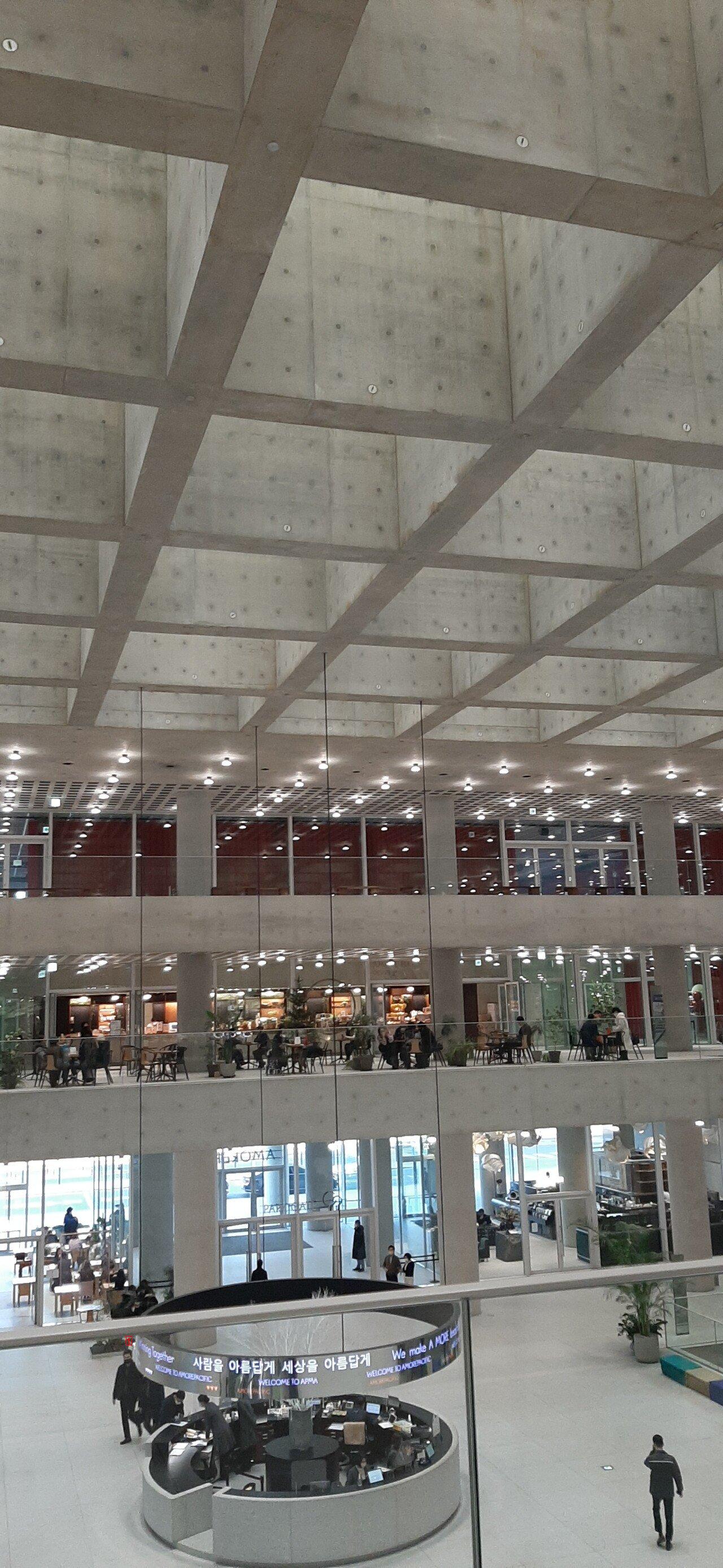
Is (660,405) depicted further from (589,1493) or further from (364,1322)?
(364,1322)

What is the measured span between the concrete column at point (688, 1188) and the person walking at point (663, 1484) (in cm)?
2294

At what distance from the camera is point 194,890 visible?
20500 mm

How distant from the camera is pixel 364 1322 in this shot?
460 inches

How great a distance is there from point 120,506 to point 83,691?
232 inches

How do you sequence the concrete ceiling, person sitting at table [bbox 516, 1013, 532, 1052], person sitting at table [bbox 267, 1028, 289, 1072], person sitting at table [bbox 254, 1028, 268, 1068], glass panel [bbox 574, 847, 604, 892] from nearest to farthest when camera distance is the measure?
the concrete ceiling < person sitting at table [bbox 267, 1028, 289, 1072] < person sitting at table [bbox 254, 1028, 268, 1068] < person sitting at table [bbox 516, 1013, 532, 1052] < glass panel [bbox 574, 847, 604, 892]

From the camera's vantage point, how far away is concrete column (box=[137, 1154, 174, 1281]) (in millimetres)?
27875

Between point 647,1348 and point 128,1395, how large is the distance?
148 cm

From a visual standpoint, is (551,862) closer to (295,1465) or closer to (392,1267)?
(392,1267)

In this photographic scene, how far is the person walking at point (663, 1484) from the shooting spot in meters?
2.93

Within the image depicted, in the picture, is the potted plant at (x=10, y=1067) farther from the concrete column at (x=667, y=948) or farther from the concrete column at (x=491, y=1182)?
the concrete column at (x=491, y=1182)

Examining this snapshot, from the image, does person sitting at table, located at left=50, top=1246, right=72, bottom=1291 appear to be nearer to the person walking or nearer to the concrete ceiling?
the concrete ceiling

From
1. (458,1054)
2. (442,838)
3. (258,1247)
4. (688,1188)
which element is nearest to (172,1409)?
(458,1054)

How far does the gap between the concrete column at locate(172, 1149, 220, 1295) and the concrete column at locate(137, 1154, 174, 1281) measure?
6.65 m

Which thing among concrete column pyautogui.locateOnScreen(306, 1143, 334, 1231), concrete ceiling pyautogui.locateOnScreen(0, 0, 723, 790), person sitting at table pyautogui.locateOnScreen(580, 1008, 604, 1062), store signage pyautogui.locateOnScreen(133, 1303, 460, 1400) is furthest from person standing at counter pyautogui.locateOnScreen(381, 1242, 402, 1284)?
store signage pyautogui.locateOnScreen(133, 1303, 460, 1400)
